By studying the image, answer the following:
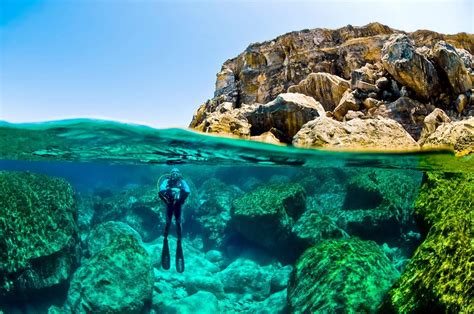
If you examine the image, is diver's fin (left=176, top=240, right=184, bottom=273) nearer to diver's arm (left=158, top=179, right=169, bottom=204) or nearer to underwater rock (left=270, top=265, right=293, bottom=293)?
diver's arm (left=158, top=179, right=169, bottom=204)

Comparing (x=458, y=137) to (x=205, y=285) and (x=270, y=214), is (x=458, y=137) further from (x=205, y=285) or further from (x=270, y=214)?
(x=205, y=285)

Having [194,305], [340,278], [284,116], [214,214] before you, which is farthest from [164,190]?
[214,214]

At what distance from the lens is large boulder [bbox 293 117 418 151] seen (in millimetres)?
11672

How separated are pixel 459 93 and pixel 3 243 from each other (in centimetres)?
1843

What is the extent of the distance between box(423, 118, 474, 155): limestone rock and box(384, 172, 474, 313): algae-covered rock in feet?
4.38

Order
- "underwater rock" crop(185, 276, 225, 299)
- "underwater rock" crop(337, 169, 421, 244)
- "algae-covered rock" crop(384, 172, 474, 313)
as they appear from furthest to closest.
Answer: "underwater rock" crop(337, 169, 421, 244), "underwater rock" crop(185, 276, 225, 299), "algae-covered rock" crop(384, 172, 474, 313)

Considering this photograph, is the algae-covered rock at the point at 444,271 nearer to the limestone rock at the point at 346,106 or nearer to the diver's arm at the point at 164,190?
the limestone rock at the point at 346,106

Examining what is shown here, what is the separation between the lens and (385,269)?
10.0m

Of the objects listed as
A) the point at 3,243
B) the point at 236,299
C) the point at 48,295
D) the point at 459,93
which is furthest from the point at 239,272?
the point at 459,93

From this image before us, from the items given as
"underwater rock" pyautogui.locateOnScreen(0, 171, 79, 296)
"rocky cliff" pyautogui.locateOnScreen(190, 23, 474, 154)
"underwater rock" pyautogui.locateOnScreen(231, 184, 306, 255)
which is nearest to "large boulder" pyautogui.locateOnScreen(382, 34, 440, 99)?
"rocky cliff" pyautogui.locateOnScreen(190, 23, 474, 154)

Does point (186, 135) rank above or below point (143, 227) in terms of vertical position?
above

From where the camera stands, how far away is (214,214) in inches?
798

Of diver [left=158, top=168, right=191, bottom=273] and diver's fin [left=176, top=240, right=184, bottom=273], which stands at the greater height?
diver [left=158, top=168, right=191, bottom=273]

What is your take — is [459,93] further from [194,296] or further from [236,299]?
[194,296]
